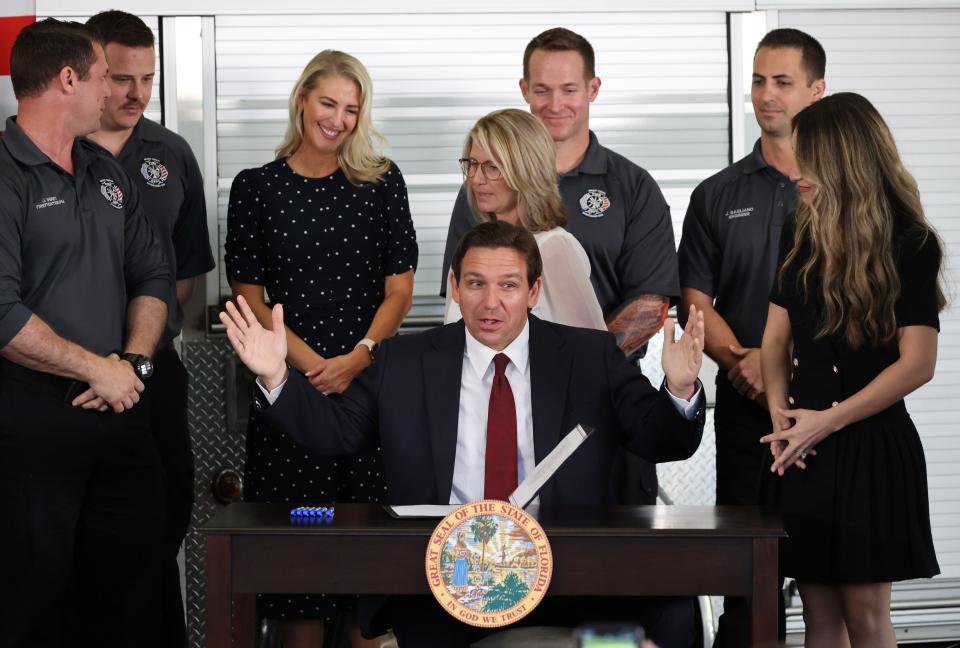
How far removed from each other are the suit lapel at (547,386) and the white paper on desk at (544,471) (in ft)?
1.38

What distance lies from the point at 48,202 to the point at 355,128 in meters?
1.02

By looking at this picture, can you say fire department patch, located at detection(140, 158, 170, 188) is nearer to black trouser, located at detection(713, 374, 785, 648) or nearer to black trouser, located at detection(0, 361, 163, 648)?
black trouser, located at detection(0, 361, 163, 648)

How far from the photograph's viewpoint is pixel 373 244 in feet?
13.6

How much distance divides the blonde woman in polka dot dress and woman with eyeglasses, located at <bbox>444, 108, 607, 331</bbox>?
0.59 m

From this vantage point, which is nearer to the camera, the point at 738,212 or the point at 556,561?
the point at 556,561

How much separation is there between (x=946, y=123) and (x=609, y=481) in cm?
245

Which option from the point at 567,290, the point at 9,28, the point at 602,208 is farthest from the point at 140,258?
the point at 602,208

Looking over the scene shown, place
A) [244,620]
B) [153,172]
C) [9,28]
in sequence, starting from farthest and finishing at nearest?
[9,28] → [153,172] → [244,620]

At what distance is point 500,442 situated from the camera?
9.88 ft

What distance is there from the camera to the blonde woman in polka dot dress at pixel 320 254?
160 inches

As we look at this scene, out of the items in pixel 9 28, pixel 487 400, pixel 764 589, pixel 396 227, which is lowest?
pixel 764 589

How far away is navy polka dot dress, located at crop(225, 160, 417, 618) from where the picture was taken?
4082 millimetres

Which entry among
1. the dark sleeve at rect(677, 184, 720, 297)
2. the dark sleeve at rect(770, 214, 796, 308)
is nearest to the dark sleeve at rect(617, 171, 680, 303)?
the dark sleeve at rect(677, 184, 720, 297)

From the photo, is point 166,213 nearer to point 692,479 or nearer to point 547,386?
point 547,386
